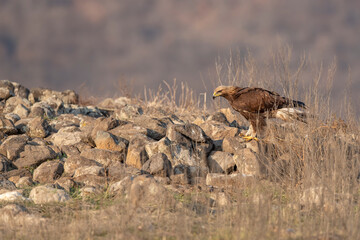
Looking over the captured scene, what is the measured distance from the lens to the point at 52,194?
6.46 metres

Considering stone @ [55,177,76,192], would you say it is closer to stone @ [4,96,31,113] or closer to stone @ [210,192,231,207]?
stone @ [210,192,231,207]

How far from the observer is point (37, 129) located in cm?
1062

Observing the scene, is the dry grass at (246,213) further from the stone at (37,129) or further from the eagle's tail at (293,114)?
the stone at (37,129)

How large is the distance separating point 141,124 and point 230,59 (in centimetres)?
315

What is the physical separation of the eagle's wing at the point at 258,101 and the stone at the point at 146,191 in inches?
123

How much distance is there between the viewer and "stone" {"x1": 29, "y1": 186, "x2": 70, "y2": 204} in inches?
252

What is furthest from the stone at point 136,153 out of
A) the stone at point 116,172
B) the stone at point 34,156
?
the stone at point 34,156

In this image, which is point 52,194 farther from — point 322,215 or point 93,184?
point 322,215

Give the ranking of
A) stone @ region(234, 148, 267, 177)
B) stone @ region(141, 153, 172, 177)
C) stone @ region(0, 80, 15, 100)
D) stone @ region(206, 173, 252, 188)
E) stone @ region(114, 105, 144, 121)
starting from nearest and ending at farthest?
1. stone @ region(206, 173, 252, 188)
2. stone @ region(141, 153, 172, 177)
3. stone @ region(234, 148, 267, 177)
4. stone @ region(114, 105, 144, 121)
5. stone @ region(0, 80, 15, 100)

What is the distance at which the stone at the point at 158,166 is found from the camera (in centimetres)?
757

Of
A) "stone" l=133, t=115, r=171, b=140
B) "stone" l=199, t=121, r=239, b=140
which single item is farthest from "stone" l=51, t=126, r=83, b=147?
"stone" l=199, t=121, r=239, b=140

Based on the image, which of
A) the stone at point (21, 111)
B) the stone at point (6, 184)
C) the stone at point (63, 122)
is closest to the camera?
the stone at point (6, 184)

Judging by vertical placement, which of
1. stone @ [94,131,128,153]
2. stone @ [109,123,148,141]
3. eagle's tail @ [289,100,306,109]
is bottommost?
stone @ [94,131,128,153]

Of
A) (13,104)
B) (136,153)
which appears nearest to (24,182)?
(136,153)
